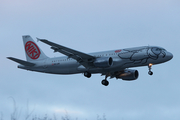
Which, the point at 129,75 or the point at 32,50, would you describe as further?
the point at 32,50

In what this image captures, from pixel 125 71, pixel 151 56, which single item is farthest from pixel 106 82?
pixel 151 56

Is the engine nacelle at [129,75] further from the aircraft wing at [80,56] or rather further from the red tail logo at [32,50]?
the red tail logo at [32,50]

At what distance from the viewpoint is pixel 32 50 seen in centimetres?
5950

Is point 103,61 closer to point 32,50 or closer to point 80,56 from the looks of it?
point 80,56

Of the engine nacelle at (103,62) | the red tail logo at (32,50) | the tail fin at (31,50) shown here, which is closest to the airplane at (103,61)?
the engine nacelle at (103,62)

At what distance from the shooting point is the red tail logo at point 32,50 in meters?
58.4

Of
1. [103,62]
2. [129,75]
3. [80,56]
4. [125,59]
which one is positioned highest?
[80,56]

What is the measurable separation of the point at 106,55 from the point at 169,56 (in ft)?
28.4

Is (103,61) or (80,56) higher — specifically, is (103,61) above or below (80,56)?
below

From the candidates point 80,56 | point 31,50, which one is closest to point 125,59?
point 80,56

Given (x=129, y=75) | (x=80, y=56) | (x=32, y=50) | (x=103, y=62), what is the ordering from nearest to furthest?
1. (x=103, y=62)
2. (x=80, y=56)
3. (x=129, y=75)
4. (x=32, y=50)

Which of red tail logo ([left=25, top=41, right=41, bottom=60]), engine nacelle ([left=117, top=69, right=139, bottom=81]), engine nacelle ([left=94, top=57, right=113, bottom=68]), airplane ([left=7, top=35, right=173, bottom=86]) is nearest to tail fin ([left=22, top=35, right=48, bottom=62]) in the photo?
red tail logo ([left=25, top=41, right=41, bottom=60])

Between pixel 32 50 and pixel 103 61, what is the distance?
16.1 meters

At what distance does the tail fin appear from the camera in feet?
190
